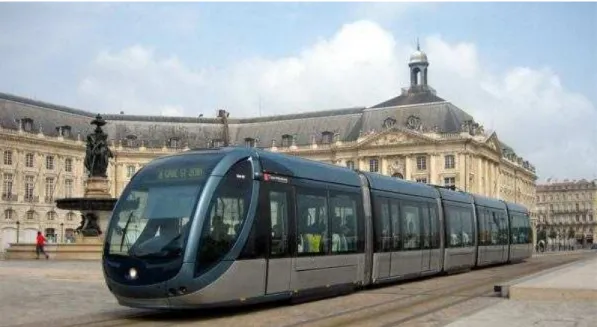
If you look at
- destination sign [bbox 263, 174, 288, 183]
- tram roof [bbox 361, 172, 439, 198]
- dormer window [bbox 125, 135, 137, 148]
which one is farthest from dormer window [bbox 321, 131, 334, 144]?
destination sign [bbox 263, 174, 288, 183]

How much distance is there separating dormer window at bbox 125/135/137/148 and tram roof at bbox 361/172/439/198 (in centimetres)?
9087

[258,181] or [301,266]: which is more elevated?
[258,181]

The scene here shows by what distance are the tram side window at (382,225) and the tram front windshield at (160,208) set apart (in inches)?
247

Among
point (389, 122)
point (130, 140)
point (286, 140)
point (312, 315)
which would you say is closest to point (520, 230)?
point (312, 315)

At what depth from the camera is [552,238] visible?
13175 centimetres

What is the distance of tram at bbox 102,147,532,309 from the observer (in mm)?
12352

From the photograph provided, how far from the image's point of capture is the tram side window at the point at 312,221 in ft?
48.5

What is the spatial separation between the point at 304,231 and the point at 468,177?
91.8 metres

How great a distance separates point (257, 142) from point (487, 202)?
86.7 metres

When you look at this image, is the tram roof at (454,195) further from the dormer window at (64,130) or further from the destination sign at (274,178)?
the dormer window at (64,130)

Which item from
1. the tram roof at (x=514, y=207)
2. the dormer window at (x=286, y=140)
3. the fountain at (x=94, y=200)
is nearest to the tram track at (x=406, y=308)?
the tram roof at (x=514, y=207)

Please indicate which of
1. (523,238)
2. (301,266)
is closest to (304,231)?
(301,266)

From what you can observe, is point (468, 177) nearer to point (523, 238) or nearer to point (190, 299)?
point (523, 238)

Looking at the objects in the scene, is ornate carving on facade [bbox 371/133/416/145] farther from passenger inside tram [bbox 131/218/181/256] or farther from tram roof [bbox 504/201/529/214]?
passenger inside tram [bbox 131/218/181/256]
